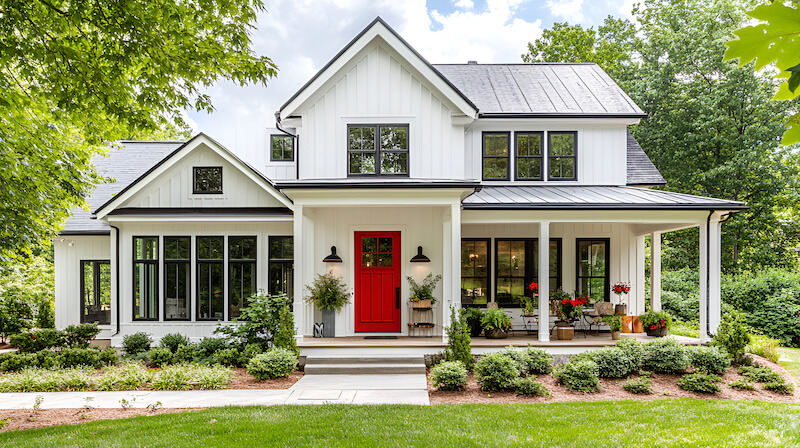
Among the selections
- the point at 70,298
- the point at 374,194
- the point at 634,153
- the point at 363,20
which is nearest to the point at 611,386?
the point at 374,194

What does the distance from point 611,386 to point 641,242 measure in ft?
18.9

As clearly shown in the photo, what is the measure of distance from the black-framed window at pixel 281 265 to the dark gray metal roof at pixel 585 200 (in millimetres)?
4776

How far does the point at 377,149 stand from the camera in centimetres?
1126

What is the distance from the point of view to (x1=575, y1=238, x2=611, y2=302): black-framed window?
1277 centimetres

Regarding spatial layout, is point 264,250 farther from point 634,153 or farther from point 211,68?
point 634,153

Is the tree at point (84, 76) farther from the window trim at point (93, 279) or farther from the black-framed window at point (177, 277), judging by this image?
the window trim at point (93, 279)

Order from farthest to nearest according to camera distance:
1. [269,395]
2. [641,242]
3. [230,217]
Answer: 1. [641,242]
2. [230,217]
3. [269,395]

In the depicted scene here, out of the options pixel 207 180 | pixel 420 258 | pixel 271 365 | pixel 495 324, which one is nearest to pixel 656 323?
pixel 495 324

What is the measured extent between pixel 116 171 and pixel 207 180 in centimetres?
528

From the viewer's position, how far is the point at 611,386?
8.59 meters

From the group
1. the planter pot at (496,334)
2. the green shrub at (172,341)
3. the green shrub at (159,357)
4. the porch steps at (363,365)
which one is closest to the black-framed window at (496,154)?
the planter pot at (496,334)

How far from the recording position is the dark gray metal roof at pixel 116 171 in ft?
43.3

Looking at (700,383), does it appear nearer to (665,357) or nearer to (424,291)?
(665,357)

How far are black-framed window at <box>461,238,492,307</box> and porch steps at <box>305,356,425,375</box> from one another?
10.0 feet
